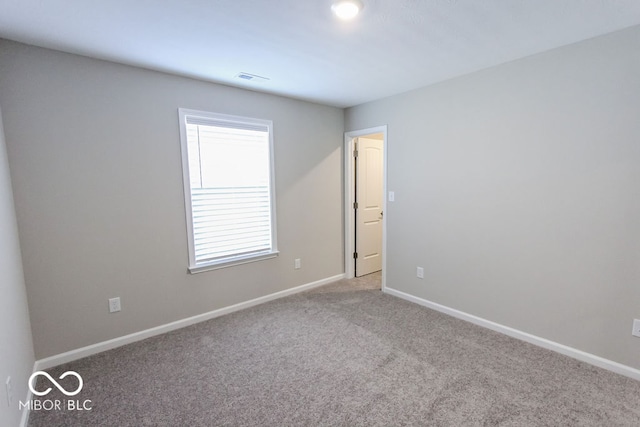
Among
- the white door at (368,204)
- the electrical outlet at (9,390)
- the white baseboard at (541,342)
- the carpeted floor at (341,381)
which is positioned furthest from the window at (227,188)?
the white baseboard at (541,342)

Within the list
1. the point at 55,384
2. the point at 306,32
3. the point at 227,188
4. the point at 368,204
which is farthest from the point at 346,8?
the point at 55,384

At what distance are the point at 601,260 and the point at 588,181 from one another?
1.91 ft

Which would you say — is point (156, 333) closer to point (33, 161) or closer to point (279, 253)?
point (279, 253)

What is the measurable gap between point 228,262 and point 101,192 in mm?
1292

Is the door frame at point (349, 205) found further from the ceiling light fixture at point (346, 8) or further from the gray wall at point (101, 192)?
the ceiling light fixture at point (346, 8)

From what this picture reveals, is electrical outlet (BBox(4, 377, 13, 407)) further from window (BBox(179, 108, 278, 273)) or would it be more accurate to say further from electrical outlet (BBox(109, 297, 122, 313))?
window (BBox(179, 108, 278, 273))

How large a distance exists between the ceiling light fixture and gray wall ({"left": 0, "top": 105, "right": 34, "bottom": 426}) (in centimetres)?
224

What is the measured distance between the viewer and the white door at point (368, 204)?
4.27m

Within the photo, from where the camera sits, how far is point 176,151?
2.79 metres

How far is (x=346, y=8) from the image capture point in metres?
1.69

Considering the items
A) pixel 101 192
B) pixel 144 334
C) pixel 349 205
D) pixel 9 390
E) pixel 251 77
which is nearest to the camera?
pixel 9 390

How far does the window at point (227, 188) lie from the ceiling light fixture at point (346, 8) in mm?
1699

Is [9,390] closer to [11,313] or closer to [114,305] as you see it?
[11,313]

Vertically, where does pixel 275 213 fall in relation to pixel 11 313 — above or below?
above
